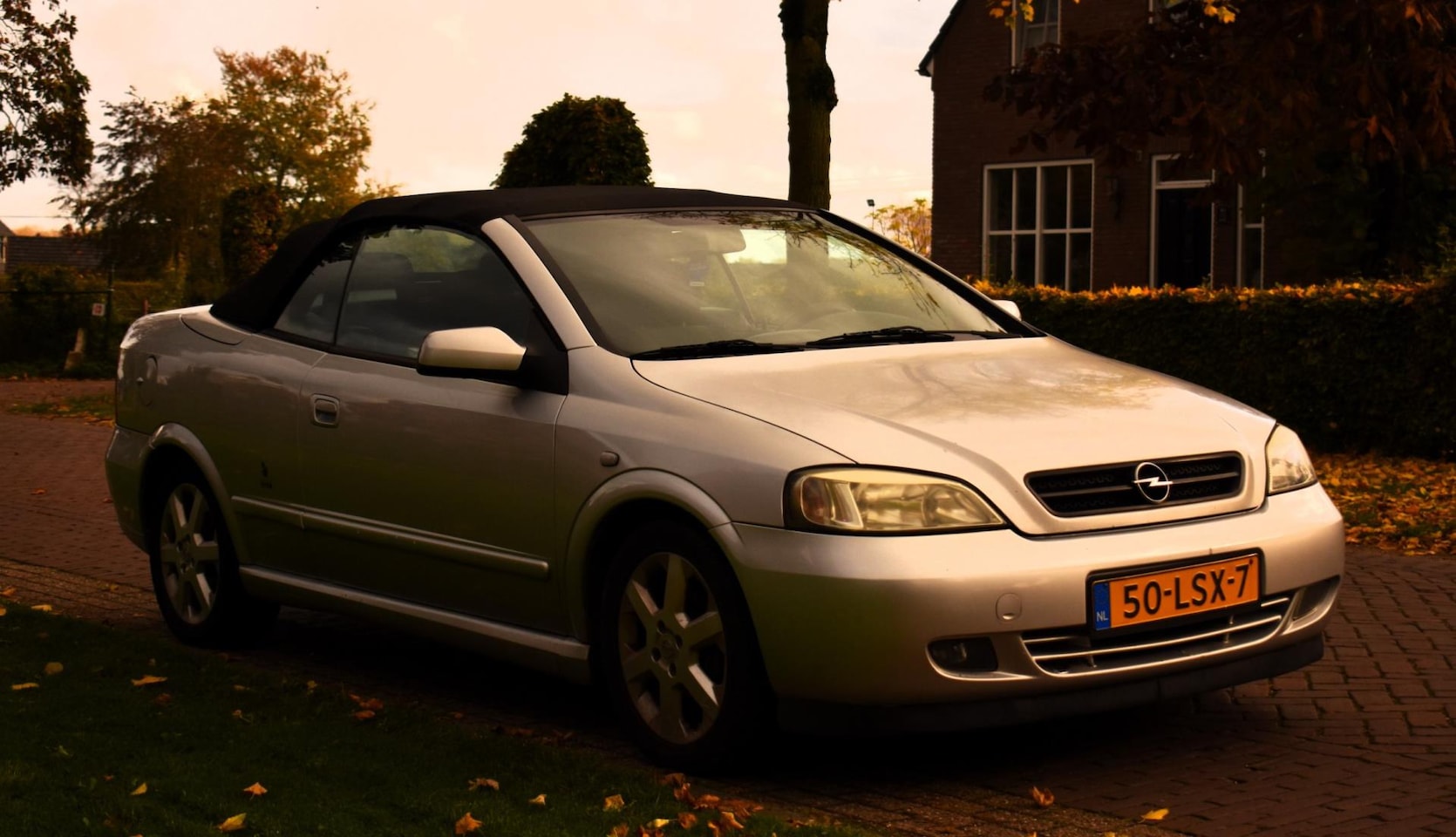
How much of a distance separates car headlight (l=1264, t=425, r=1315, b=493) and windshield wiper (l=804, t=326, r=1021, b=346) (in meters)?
1.07

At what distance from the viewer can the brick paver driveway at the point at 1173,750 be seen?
4.69 metres

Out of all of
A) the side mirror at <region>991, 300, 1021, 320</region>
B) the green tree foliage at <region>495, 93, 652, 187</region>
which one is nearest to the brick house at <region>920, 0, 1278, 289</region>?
the green tree foliage at <region>495, 93, 652, 187</region>

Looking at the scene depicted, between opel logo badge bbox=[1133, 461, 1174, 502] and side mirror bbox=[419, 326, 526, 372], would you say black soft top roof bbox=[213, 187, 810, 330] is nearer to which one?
side mirror bbox=[419, 326, 526, 372]

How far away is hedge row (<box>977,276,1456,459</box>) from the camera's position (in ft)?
46.8

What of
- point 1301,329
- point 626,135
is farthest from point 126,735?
point 626,135

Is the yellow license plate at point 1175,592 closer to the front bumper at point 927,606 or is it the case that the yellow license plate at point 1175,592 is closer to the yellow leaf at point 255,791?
the front bumper at point 927,606

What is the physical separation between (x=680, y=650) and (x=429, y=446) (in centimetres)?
125

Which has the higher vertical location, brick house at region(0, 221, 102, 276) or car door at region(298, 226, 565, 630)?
brick house at region(0, 221, 102, 276)

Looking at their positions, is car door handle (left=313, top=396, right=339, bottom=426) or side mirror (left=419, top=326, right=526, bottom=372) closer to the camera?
side mirror (left=419, top=326, right=526, bottom=372)

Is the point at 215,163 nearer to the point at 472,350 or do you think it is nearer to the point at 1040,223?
the point at 1040,223

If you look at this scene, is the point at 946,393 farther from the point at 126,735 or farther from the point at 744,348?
the point at 126,735

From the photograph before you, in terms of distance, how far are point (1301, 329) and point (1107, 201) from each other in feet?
48.7

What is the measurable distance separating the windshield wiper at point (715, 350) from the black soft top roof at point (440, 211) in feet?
2.82

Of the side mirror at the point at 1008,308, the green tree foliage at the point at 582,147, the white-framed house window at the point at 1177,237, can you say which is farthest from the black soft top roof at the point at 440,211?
the white-framed house window at the point at 1177,237
